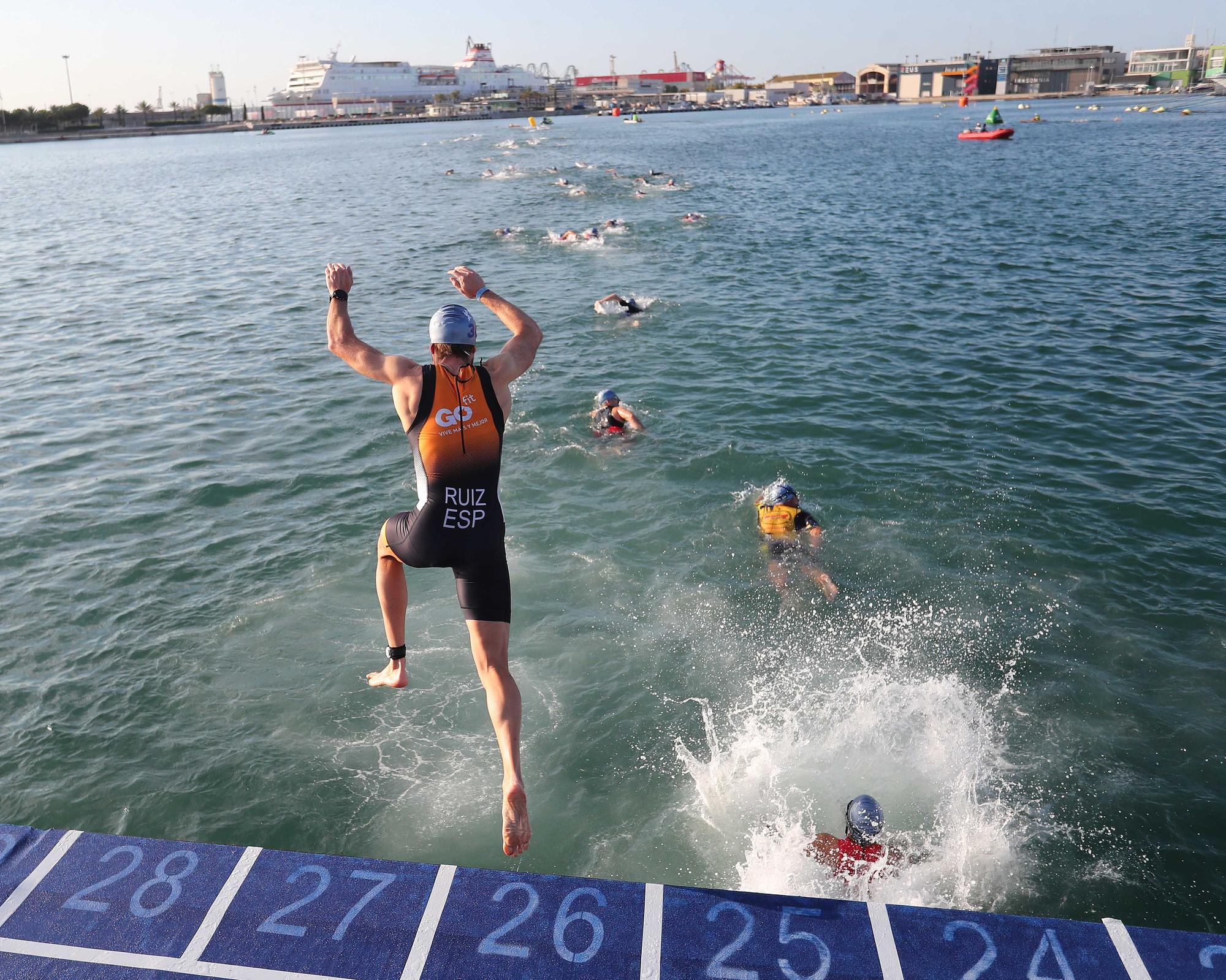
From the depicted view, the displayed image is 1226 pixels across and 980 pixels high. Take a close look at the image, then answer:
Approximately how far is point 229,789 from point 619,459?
8.83 m

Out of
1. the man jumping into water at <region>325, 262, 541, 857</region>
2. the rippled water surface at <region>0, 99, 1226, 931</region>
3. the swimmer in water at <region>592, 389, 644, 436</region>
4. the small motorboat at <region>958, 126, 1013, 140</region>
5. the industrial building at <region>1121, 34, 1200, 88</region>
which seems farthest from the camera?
the industrial building at <region>1121, 34, 1200, 88</region>

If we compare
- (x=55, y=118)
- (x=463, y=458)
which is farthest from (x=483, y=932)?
(x=55, y=118)

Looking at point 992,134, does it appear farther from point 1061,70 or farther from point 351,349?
point 1061,70

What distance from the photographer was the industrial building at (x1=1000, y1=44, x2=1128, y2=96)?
7057 inches

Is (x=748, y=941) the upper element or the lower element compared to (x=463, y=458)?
lower

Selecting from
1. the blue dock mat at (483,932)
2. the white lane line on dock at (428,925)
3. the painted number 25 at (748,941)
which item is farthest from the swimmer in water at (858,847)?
the white lane line on dock at (428,925)

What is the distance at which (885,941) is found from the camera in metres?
4.89

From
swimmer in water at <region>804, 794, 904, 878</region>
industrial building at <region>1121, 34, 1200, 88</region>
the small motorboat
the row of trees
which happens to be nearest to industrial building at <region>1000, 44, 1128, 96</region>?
industrial building at <region>1121, 34, 1200, 88</region>

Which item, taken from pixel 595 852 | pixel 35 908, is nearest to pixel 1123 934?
pixel 595 852

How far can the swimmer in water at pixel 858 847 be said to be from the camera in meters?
6.84

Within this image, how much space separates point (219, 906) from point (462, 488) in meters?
2.89

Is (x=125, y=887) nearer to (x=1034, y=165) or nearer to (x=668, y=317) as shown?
(x=668, y=317)

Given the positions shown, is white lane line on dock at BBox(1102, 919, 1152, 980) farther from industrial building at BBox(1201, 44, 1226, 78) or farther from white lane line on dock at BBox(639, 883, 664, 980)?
industrial building at BBox(1201, 44, 1226, 78)

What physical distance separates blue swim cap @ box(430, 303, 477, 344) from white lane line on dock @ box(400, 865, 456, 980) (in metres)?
3.30
